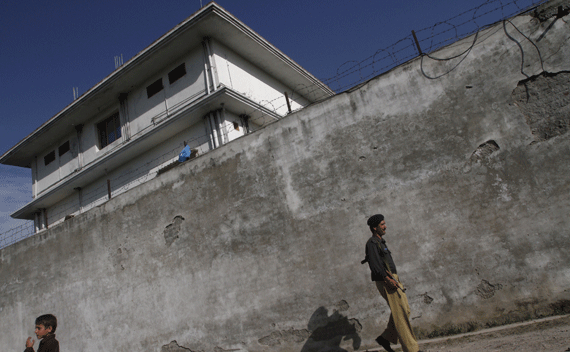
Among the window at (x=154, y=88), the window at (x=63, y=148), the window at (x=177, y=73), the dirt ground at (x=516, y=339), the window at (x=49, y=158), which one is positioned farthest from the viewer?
the window at (x=49, y=158)

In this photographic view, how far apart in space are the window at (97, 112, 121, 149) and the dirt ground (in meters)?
13.7

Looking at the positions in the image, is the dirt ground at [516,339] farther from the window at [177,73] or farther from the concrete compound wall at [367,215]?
the window at [177,73]

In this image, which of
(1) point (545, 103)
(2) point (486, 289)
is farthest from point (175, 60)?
(2) point (486, 289)

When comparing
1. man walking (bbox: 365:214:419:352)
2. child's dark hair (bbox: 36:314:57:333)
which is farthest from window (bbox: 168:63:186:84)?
man walking (bbox: 365:214:419:352)

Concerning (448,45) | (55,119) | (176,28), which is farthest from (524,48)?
(55,119)

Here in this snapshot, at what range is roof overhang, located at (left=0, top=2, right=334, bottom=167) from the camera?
11.7 m

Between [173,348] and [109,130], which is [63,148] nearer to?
[109,130]

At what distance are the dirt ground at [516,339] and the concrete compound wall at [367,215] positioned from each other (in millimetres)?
272

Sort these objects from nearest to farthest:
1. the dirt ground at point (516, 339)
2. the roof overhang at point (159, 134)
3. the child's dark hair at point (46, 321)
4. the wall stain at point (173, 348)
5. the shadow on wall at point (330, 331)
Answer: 1. the dirt ground at point (516, 339)
2. the child's dark hair at point (46, 321)
3. the shadow on wall at point (330, 331)
4. the wall stain at point (173, 348)
5. the roof overhang at point (159, 134)

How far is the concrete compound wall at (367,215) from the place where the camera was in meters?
4.98

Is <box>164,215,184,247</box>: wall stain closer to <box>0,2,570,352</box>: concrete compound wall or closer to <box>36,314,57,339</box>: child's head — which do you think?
<box>0,2,570,352</box>: concrete compound wall

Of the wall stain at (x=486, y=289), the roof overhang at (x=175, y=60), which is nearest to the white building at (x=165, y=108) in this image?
the roof overhang at (x=175, y=60)

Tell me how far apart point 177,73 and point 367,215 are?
9.78 m

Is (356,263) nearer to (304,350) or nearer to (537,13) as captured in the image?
(304,350)
